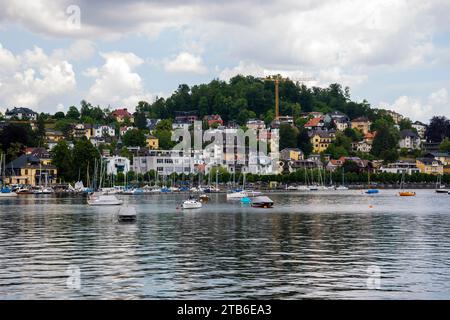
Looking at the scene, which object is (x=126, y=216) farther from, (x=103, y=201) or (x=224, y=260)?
(x=103, y=201)

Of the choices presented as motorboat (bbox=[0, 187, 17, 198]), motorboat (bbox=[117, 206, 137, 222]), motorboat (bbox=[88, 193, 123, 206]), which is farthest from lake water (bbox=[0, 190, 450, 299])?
motorboat (bbox=[0, 187, 17, 198])

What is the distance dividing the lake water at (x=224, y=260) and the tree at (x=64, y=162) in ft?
378

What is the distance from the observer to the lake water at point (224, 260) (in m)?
34.7

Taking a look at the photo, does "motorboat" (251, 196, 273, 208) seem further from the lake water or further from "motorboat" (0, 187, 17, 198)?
"motorboat" (0, 187, 17, 198)

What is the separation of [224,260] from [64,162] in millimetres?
152069

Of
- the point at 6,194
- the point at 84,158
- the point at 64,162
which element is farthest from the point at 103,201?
the point at 64,162

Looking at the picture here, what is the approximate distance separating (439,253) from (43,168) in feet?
529

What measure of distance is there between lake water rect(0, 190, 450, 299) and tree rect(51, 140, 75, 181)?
4531 inches

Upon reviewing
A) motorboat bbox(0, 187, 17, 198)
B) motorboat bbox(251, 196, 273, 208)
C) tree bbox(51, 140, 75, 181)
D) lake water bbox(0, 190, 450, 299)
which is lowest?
lake water bbox(0, 190, 450, 299)

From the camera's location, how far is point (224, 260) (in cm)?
4469

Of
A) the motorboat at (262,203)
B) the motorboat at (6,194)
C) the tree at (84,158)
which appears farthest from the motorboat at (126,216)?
the tree at (84,158)

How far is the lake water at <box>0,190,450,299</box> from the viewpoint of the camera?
3472 cm

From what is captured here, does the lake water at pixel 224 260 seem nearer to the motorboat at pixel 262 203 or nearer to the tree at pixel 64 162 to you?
the motorboat at pixel 262 203
